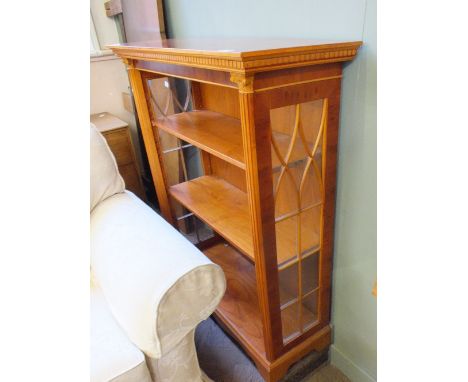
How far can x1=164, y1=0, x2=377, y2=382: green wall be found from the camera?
756 millimetres

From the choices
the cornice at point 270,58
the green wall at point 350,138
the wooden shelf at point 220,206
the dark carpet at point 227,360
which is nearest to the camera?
the cornice at point 270,58

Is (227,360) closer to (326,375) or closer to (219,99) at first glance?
(326,375)

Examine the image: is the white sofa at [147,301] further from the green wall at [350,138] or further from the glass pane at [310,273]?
the green wall at [350,138]

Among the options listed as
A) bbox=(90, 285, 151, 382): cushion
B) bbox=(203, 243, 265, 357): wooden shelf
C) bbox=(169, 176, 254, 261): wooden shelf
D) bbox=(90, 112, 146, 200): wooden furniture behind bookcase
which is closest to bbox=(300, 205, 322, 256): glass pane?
bbox=(169, 176, 254, 261): wooden shelf

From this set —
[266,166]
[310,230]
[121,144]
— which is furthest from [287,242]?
[121,144]

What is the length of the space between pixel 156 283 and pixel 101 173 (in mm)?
594

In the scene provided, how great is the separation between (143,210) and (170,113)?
539mm

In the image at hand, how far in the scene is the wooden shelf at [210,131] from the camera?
950 mm

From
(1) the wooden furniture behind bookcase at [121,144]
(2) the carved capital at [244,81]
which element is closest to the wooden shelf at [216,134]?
(2) the carved capital at [244,81]
